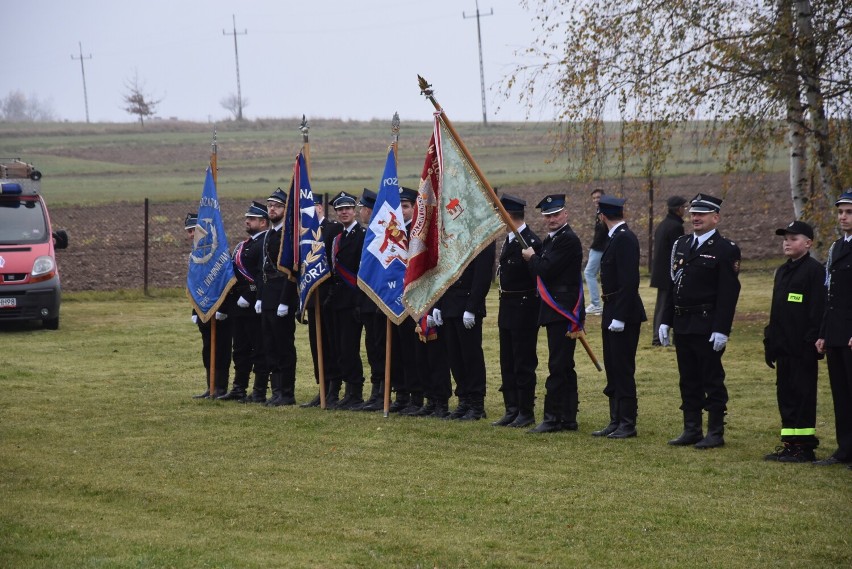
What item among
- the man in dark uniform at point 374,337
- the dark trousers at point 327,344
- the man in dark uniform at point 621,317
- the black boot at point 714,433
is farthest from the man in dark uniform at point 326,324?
the black boot at point 714,433

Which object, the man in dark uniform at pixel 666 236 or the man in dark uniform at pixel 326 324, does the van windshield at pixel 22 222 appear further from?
the man in dark uniform at pixel 666 236

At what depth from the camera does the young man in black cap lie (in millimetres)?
9141

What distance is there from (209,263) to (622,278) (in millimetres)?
5124

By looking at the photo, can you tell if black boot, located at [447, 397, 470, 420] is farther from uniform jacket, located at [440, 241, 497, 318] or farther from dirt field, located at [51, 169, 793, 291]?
dirt field, located at [51, 169, 793, 291]

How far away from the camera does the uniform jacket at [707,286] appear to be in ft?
31.2

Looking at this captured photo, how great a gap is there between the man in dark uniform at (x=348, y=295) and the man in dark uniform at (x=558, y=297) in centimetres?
236

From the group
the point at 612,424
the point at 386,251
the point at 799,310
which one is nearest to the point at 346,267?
the point at 386,251

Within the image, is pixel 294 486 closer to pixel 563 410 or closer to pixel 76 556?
pixel 76 556

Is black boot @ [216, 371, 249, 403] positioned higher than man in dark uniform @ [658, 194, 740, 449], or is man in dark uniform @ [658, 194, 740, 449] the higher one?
man in dark uniform @ [658, 194, 740, 449]

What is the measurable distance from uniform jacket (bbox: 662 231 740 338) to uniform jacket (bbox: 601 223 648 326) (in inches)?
17.9

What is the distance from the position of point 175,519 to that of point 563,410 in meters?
4.21

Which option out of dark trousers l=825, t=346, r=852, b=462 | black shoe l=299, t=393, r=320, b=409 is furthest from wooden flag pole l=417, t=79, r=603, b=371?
black shoe l=299, t=393, r=320, b=409

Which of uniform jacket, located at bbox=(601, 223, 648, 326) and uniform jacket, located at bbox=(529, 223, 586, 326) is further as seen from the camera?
uniform jacket, located at bbox=(529, 223, 586, 326)

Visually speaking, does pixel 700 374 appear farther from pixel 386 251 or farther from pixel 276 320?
pixel 276 320
